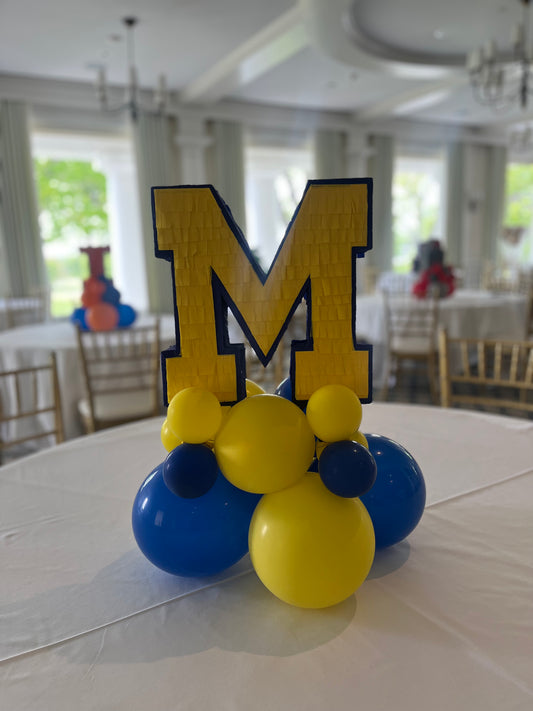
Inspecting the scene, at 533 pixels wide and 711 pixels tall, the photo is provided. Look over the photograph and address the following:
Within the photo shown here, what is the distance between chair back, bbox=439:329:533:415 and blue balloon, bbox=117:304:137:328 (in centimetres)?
167

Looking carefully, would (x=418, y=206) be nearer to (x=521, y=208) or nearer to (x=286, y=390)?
(x=521, y=208)

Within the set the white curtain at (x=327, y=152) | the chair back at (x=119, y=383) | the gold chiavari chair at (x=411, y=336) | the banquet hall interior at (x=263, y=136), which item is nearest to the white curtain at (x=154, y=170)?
the banquet hall interior at (x=263, y=136)

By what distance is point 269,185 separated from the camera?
769cm

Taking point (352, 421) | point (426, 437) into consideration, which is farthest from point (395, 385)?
point (352, 421)

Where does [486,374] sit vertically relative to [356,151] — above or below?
below

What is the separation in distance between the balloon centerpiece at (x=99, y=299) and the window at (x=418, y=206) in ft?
21.9

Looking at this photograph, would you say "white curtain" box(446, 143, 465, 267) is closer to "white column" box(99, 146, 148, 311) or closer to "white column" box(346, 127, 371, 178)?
"white column" box(346, 127, 371, 178)

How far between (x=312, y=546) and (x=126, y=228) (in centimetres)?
666

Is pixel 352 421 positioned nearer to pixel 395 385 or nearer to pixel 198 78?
pixel 395 385

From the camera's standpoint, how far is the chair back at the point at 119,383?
243 cm

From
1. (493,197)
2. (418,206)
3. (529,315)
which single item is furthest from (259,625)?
(418,206)

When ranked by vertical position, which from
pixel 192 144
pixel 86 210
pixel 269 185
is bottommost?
pixel 86 210

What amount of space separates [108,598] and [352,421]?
1.29 feet

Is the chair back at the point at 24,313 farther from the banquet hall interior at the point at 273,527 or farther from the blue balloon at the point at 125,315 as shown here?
the banquet hall interior at the point at 273,527
